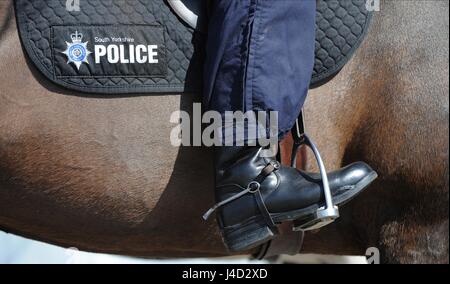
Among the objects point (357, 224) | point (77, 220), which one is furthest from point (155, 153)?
point (357, 224)

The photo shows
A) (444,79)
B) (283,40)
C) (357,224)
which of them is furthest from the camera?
(357,224)

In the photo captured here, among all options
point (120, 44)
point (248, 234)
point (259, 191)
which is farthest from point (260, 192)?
point (120, 44)

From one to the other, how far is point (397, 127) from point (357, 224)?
443mm

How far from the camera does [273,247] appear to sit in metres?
2.74

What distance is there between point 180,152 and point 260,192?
0.34m

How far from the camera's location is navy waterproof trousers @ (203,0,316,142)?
231 centimetres

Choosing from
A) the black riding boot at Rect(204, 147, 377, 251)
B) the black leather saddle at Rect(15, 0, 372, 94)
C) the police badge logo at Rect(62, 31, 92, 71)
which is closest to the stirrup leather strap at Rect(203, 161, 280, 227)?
the black riding boot at Rect(204, 147, 377, 251)

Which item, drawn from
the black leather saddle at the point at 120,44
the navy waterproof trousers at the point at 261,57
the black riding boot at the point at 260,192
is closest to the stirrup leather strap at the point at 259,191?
the black riding boot at the point at 260,192

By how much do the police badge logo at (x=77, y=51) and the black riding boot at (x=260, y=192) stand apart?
580 millimetres

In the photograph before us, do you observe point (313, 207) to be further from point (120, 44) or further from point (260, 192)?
point (120, 44)

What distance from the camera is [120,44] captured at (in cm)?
244

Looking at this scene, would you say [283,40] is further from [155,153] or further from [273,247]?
[273,247]

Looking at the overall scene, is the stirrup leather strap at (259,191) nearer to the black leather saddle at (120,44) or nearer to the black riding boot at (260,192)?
the black riding boot at (260,192)

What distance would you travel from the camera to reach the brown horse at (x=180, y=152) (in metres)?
2.40
